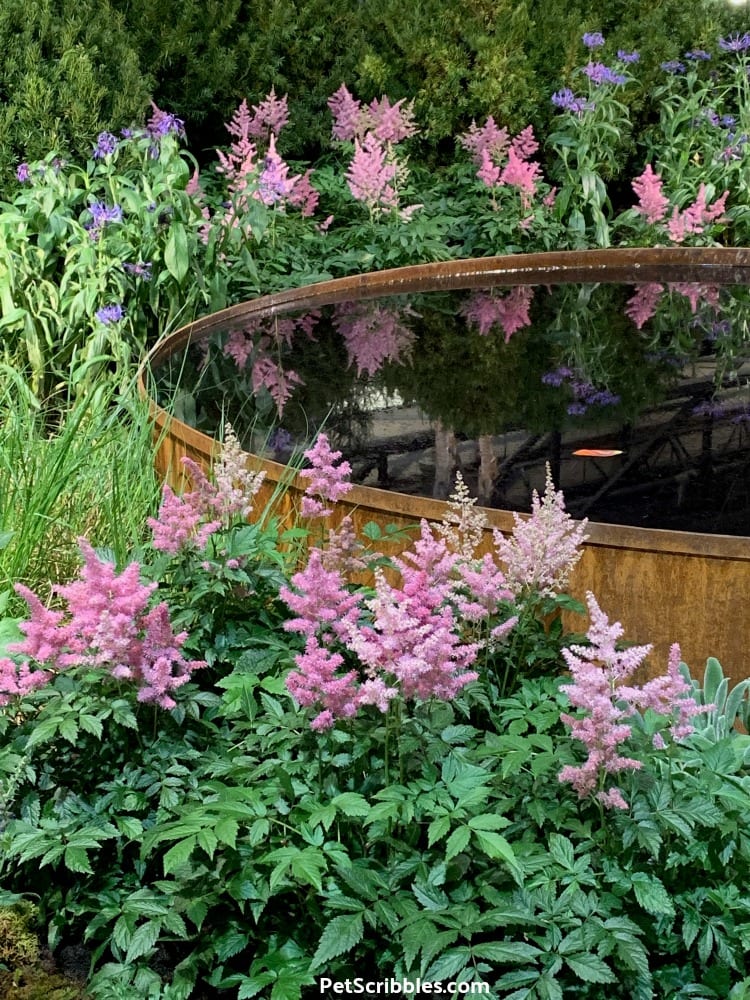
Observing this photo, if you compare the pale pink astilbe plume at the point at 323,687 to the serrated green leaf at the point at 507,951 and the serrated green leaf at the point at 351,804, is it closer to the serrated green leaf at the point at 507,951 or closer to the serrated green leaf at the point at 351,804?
the serrated green leaf at the point at 351,804

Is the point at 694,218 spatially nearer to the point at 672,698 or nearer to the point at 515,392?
the point at 515,392

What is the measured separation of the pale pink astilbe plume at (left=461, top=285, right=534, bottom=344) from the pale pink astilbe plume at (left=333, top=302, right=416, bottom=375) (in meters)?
0.37

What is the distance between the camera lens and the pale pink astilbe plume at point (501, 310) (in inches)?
234

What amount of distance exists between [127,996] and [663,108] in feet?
25.9

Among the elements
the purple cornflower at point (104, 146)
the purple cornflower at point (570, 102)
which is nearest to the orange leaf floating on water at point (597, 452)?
the purple cornflower at point (104, 146)

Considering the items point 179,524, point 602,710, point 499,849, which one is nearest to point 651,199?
point 179,524

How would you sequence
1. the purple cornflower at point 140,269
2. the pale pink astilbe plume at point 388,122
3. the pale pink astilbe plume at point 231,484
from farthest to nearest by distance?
the pale pink astilbe plume at point 388,122 → the purple cornflower at point 140,269 → the pale pink astilbe plume at point 231,484

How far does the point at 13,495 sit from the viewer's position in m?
3.02

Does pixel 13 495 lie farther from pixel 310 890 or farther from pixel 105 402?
pixel 310 890

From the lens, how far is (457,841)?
65.9 inches

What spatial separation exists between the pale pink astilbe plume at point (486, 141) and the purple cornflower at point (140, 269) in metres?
3.15

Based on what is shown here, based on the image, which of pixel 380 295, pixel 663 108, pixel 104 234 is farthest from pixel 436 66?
pixel 104 234

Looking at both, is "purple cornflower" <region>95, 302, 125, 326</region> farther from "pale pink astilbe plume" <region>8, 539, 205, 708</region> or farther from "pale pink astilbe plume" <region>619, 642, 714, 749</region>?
"pale pink astilbe plume" <region>619, 642, 714, 749</region>

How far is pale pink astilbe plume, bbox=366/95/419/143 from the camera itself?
747cm
